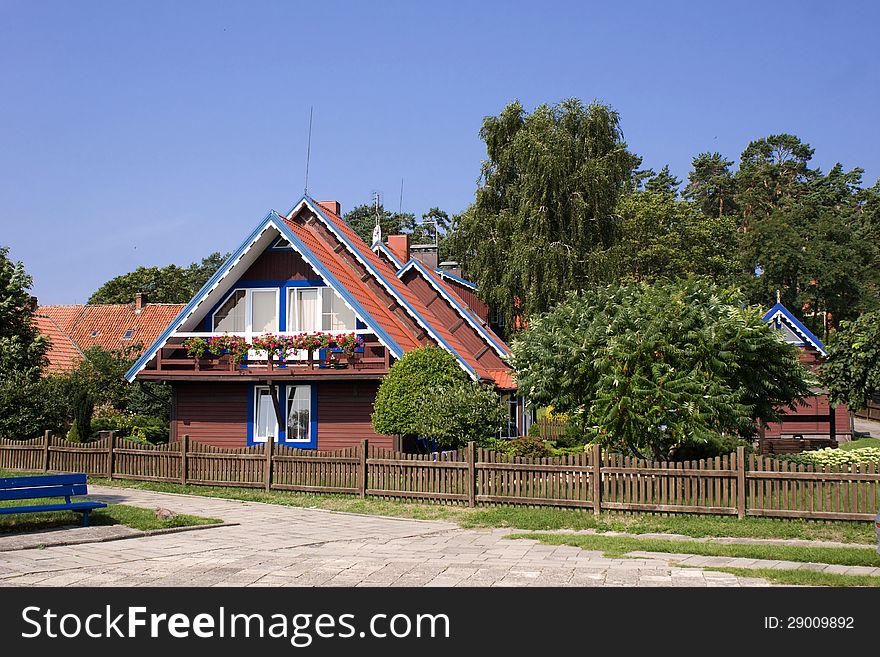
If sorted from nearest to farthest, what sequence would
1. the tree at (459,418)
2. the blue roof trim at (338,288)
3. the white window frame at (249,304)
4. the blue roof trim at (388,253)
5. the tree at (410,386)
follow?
1. the tree at (459,418)
2. the tree at (410,386)
3. the blue roof trim at (338,288)
4. the white window frame at (249,304)
5. the blue roof trim at (388,253)

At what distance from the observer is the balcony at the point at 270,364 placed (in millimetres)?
25672

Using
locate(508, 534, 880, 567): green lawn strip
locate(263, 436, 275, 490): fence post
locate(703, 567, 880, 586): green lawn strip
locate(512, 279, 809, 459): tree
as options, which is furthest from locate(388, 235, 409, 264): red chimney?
locate(703, 567, 880, 586): green lawn strip

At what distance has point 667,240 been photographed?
54875 mm

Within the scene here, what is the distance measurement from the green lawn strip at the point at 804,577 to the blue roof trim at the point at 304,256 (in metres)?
14.3

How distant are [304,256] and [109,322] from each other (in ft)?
98.8

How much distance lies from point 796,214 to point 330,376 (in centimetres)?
5334

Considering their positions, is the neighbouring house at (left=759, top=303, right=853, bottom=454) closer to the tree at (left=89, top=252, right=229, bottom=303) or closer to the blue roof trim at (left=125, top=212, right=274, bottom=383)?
the blue roof trim at (left=125, top=212, right=274, bottom=383)

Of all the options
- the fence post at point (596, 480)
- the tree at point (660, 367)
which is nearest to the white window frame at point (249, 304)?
the tree at point (660, 367)

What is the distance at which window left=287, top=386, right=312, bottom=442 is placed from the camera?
27.5 metres

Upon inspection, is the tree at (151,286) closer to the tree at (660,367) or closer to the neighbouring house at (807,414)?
the neighbouring house at (807,414)

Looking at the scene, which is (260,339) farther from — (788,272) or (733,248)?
(788,272)

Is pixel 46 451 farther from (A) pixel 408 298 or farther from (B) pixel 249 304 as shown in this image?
(A) pixel 408 298

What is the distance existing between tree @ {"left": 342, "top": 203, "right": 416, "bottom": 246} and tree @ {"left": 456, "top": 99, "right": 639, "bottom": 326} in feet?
132

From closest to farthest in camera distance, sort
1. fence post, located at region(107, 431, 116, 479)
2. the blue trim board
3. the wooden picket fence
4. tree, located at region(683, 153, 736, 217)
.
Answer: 1. the wooden picket fence
2. fence post, located at region(107, 431, 116, 479)
3. the blue trim board
4. tree, located at region(683, 153, 736, 217)
